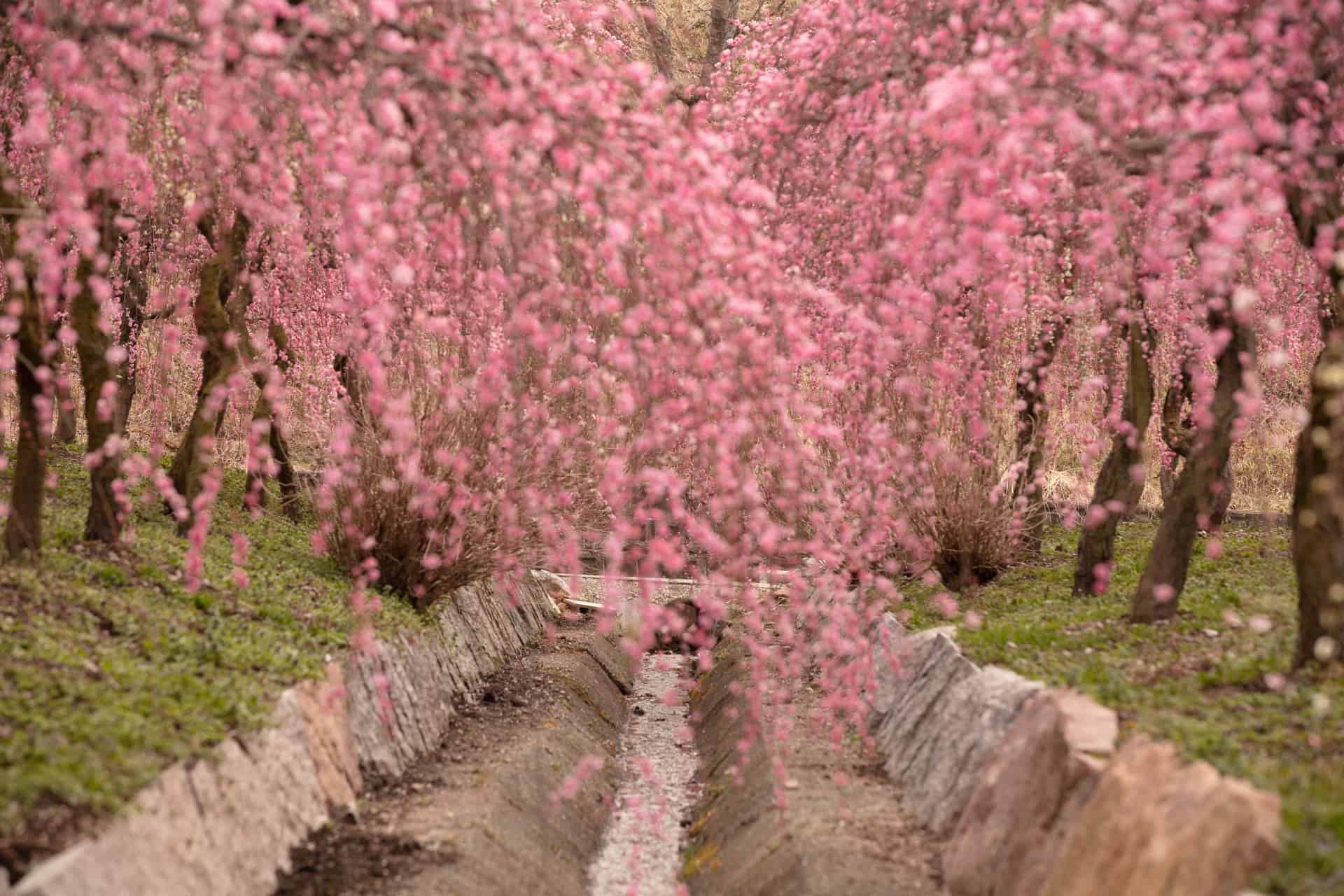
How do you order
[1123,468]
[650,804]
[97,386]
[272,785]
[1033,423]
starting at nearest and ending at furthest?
[272,785] → [97,386] → [650,804] → [1123,468] → [1033,423]

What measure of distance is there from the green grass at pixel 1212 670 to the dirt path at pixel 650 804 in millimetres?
2240

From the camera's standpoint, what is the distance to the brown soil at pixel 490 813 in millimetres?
6578

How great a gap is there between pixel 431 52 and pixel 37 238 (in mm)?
1933

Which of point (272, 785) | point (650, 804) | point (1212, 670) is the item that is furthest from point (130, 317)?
point (1212, 670)

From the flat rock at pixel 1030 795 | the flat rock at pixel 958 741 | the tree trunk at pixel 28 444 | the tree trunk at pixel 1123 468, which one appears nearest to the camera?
the flat rock at pixel 1030 795

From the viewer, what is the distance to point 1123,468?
1035 cm

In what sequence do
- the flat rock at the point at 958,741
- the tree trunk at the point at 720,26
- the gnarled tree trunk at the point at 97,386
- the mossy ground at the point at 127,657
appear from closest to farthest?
the mossy ground at the point at 127,657, the flat rock at the point at 958,741, the gnarled tree trunk at the point at 97,386, the tree trunk at the point at 720,26

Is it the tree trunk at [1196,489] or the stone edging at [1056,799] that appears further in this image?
the tree trunk at [1196,489]

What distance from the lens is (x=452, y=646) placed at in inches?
435

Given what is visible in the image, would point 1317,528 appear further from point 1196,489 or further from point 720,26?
point 720,26

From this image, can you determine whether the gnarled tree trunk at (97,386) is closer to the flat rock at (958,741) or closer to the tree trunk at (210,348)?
the tree trunk at (210,348)

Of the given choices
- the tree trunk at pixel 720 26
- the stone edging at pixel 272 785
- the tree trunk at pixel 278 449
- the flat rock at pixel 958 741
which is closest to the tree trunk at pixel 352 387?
the tree trunk at pixel 278 449

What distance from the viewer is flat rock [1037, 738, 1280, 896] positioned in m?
4.37

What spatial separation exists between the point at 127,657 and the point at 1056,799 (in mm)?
4359
